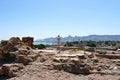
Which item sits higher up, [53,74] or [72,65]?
[72,65]

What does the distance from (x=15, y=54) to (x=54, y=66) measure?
11.8ft

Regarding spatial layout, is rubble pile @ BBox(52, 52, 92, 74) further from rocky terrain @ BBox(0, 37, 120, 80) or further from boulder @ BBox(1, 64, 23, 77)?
boulder @ BBox(1, 64, 23, 77)

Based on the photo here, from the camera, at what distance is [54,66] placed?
1867cm

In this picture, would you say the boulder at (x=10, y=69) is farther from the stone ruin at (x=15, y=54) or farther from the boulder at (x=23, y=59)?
the boulder at (x=23, y=59)

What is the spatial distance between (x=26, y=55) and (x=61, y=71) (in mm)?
3251

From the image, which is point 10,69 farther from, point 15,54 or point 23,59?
point 15,54

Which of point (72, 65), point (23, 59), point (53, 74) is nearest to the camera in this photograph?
point (53, 74)

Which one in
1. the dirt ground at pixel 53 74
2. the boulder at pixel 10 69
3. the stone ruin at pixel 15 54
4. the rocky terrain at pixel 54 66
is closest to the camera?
the dirt ground at pixel 53 74

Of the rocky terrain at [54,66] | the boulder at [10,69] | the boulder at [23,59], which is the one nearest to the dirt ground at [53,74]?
the rocky terrain at [54,66]

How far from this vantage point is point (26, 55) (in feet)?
66.6

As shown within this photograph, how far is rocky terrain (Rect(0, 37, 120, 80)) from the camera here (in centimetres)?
1786

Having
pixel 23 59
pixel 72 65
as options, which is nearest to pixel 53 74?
pixel 72 65

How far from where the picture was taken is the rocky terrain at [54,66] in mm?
17859

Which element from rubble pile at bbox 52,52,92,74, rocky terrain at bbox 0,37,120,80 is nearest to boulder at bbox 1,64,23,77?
rocky terrain at bbox 0,37,120,80
